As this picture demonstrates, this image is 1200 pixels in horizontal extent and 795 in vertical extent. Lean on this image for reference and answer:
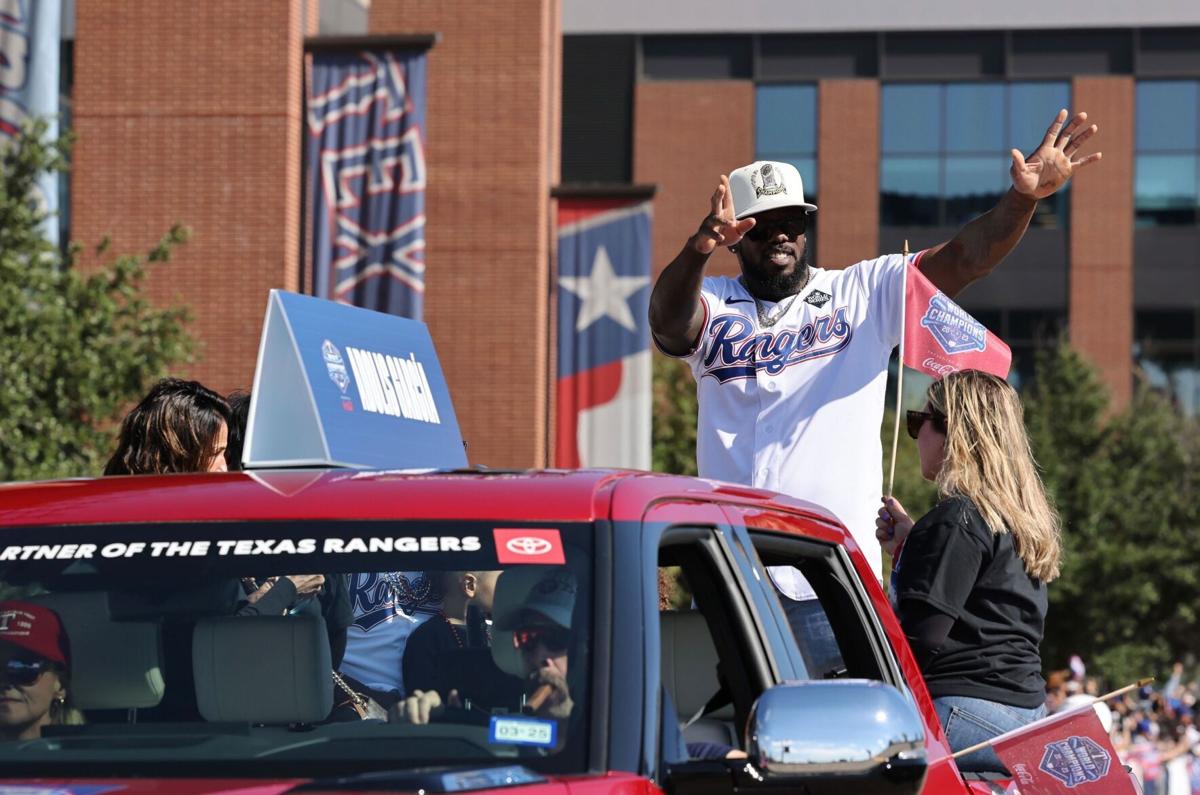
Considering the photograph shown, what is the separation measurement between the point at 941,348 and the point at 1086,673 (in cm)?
3708

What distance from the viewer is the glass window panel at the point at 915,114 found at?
169 feet

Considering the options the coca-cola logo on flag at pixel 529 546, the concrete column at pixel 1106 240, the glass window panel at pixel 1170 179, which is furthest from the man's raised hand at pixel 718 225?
the glass window panel at pixel 1170 179

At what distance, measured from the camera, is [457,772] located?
9.14ft

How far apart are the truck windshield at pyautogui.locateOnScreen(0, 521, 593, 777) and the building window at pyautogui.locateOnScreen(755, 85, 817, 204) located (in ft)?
162

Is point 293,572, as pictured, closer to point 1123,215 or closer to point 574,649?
point 574,649

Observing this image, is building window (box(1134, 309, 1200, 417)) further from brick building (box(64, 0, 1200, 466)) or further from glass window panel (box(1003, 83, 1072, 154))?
glass window panel (box(1003, 83, 1072, 154))

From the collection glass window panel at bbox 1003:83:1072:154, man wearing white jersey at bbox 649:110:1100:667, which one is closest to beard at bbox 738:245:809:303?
man wearing white jersey at bbox 649:110:1100:667

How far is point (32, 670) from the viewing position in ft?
11.0

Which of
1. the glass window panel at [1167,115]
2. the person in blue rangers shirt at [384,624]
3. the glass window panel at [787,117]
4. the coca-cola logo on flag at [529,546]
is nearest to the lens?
the coca-cola logo on flag at [529,546]

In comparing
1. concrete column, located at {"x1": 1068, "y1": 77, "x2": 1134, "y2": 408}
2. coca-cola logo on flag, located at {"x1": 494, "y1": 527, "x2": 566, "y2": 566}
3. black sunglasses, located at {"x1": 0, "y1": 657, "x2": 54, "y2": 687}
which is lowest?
black sunglasses, located at {"x1": 0, "y1": 657, "x2": 54, "y2": 687}

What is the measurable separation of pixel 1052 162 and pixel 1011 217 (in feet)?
0.87

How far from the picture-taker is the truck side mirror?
2.88 metres

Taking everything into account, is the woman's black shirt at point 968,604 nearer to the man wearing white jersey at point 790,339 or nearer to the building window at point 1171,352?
the man wearing white jersey at point 790,339

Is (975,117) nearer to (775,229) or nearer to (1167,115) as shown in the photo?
(1167,115)
